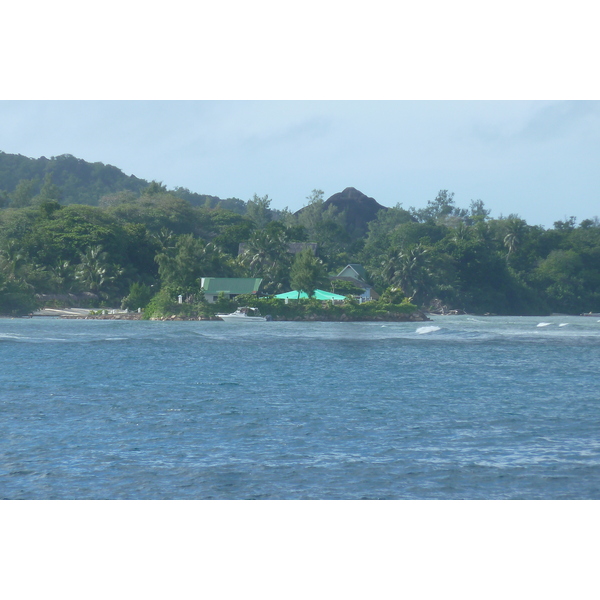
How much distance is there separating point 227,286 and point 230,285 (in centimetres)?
29

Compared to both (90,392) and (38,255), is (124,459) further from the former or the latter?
(38,255)

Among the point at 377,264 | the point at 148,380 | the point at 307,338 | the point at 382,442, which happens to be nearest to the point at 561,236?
the point at 377,264

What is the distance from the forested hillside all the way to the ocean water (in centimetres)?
2865

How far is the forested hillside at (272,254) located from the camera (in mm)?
60031

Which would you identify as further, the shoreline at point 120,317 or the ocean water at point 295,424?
the shoreline at point 120,317

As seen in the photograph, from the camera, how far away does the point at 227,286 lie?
5972 centimetres

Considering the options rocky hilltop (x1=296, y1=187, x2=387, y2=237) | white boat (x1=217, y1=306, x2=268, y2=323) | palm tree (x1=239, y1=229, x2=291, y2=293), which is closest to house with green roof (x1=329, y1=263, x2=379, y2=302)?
palm tree (x1=239, y1=229, x2=291, y2=293)

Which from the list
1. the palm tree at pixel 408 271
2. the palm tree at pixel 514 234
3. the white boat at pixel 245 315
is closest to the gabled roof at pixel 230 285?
the white boat at pixel 245 315

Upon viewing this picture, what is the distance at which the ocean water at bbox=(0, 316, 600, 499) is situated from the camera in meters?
10.2

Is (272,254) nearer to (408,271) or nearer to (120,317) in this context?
(408,271)

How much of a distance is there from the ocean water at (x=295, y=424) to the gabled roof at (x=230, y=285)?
26389mm

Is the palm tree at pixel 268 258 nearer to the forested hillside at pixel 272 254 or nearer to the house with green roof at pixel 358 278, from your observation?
the forested hillside at pixel 272 254

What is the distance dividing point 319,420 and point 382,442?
2.59 m

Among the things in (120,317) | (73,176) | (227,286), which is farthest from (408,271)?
(73,176)
